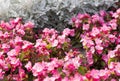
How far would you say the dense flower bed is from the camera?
2629 mm

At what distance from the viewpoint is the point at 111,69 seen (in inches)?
103

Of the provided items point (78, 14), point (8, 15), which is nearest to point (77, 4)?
point (78, 14)

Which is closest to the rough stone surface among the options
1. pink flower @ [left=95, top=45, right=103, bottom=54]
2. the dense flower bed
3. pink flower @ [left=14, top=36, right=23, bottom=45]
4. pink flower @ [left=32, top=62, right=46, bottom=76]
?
the dense flower bed

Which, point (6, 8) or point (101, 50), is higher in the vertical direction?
point (6, 8)

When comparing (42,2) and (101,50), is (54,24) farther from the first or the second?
(101,50)

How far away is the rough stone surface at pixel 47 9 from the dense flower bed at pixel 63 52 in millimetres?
116

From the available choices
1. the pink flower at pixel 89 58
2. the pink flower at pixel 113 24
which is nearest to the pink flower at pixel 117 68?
the pink flower at pixel 89 58

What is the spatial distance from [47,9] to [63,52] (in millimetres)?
663

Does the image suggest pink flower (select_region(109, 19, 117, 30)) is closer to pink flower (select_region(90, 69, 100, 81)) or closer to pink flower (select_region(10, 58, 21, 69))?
pink flower (select_region(90, 69, 100, 81))

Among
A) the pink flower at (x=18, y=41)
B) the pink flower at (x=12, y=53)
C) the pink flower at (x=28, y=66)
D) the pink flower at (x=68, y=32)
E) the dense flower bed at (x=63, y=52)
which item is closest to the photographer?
the dense flower bed at (x=63, y=52)

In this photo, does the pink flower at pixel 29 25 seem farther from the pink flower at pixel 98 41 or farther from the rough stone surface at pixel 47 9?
the pink flower at pixel 98 41

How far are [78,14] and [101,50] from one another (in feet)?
2.32

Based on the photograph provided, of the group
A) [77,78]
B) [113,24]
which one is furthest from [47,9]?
[77,78]

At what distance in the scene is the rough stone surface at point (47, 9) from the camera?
355 cm
